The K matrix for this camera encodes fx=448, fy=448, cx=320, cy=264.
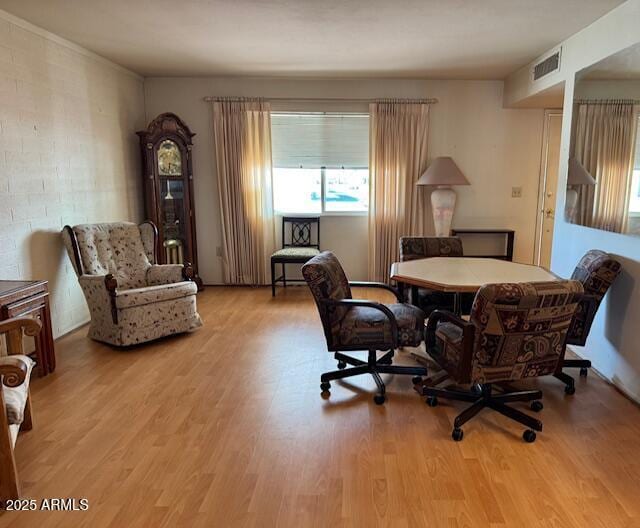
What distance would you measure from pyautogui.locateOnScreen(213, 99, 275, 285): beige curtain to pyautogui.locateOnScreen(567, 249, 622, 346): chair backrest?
3632 mm

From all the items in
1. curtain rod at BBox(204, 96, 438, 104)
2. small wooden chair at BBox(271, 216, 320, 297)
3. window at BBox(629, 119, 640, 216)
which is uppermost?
curtain rod at BBox(204, 96, 438, 104)

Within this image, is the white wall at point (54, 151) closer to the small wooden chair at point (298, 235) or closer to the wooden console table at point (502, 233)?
the small wooden chair at point (298, 235)

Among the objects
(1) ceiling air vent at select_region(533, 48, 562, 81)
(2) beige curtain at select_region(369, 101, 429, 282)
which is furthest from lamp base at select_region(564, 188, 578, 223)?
(2) beige curtain at select_region(369, 101, 429, 282)

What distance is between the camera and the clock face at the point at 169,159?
501 cm

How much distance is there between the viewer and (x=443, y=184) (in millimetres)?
4906

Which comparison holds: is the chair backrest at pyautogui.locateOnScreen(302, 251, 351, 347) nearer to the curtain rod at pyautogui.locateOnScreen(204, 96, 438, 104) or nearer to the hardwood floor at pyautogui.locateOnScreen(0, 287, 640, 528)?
the hardwood floor at pyautogui.locateOnScreen(0, 287, 640, 528)

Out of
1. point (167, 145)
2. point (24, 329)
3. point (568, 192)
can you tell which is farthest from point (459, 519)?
point (167, 145)

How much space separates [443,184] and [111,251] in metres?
3.42

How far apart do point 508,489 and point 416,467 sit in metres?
0.40

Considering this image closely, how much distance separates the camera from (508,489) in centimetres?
193

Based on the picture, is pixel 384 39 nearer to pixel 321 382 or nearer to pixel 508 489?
pixel 321 382

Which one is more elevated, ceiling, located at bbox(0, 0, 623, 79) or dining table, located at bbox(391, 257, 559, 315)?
ceiling, located at bbox(0, 0, 623, 79)

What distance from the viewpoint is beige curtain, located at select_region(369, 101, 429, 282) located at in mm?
5270

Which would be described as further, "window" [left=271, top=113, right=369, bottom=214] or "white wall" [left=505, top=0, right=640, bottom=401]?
"window" [left=271, top=113, right=369, bottom=214]
